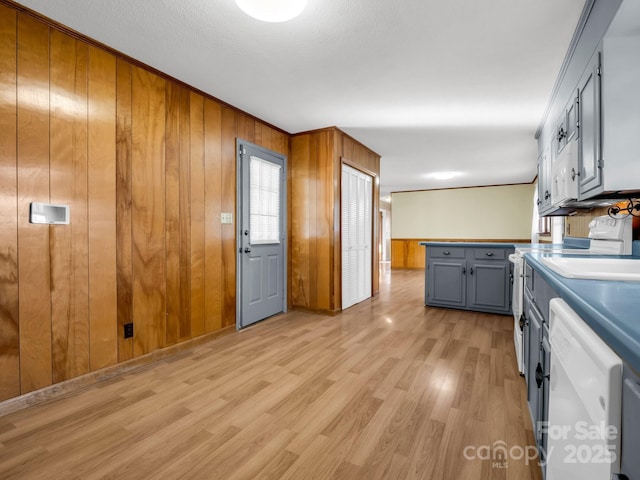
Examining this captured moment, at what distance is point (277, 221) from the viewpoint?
13.8ft

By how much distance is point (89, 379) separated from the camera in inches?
89.4

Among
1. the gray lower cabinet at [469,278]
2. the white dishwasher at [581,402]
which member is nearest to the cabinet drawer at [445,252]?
the gray lower cabinet at [469,278]

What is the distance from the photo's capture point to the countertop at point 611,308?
50 centimetres

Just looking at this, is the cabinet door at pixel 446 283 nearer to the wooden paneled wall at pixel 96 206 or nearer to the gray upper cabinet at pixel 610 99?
the gray upper cabinet at pixel 610 99

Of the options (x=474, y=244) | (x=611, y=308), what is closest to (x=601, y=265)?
(x=611, y=308)

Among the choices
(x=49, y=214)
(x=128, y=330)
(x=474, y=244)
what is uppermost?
(x=49, y=214)

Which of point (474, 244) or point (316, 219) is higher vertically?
point (316, 219)

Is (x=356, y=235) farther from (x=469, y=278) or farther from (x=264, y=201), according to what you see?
(x=469, y=278)

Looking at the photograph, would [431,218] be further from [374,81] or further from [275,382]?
[275,382]

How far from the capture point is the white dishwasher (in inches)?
21.4

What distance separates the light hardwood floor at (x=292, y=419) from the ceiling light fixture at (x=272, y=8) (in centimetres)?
229

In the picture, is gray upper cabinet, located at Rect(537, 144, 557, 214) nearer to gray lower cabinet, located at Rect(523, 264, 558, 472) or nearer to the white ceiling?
the white ceiling

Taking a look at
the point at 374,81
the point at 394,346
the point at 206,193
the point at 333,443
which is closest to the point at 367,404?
the point at 333,443

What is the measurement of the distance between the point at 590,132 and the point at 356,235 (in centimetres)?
318
